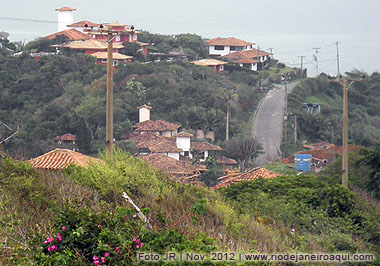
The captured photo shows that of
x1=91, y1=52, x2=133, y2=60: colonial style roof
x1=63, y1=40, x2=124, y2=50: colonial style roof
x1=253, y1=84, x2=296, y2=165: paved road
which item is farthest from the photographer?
x1=63, y1=40, x2=124, y2=50: colonial style roof

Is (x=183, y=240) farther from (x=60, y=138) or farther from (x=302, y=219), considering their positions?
(x=60, y=138)

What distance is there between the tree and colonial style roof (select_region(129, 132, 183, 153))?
2.97 meters

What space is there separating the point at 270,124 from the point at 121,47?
1849 centimetres

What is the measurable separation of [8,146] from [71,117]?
6.84m

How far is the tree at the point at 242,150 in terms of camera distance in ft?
116

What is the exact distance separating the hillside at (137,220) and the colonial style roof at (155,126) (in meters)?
25.0

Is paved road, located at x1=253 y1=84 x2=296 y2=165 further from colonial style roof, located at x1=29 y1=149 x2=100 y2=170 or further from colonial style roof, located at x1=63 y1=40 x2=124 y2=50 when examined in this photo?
colonial style roof, located at x1=29 y1=149 x2=100 y2=170

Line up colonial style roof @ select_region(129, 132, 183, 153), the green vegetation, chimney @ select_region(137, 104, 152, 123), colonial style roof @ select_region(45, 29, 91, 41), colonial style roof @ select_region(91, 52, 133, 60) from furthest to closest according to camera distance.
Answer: colonial style roof @ select_region(45, 29, 91, 41) → colonial style roof @ select_region(91, 52, 133, 60) → chimney @ select_region(137, 104, 152, 123) → the green vegetation → colonial style roof @ select_region(129, 132, 183, 153)

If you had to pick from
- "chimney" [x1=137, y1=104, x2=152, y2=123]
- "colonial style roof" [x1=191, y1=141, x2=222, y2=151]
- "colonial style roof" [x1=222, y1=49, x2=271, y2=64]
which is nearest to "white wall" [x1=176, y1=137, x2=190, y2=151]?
"colonial style roof" [x1=191, y1=141, x2=222, y2=151]

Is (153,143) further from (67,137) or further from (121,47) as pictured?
(121,47)

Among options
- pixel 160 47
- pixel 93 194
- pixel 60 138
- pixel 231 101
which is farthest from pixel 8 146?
pixel 160 47

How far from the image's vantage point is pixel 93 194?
9.36 metres

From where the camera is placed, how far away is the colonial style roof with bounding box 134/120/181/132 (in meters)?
39.5

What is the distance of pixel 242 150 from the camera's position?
35.5 m
